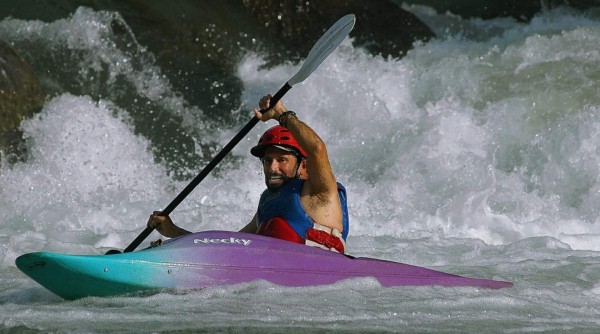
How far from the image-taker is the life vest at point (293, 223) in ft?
18.6

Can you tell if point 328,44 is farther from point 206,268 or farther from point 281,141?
point 206,268

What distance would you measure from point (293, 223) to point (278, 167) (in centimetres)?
31

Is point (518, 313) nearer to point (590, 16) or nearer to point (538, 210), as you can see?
point (538, 210)

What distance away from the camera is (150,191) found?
8.88 m

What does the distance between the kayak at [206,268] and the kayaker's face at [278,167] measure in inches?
15.0

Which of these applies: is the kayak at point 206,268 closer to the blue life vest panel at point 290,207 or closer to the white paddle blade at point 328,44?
the blue life vest panel at point 290,207

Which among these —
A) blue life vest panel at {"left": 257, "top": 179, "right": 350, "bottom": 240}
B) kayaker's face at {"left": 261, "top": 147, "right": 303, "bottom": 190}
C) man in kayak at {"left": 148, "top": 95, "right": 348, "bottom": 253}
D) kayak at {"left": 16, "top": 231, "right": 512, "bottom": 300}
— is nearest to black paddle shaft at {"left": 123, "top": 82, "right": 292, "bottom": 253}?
man in kayak at {"left": 148, "top": 95, "right": 348, "bottom": 253}

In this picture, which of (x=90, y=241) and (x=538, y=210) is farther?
(x=538, y=210)

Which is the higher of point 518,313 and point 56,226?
point 56,226

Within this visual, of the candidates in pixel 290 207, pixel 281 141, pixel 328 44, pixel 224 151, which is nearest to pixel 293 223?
pixel 290 207

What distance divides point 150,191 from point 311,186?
336cm

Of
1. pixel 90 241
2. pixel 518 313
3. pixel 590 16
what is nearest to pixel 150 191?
pixel 90 241

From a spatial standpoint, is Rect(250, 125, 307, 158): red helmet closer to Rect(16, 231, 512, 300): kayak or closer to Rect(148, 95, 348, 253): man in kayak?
Rect(148, 95, 348, 253): man in kayak

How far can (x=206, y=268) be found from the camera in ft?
17.8
